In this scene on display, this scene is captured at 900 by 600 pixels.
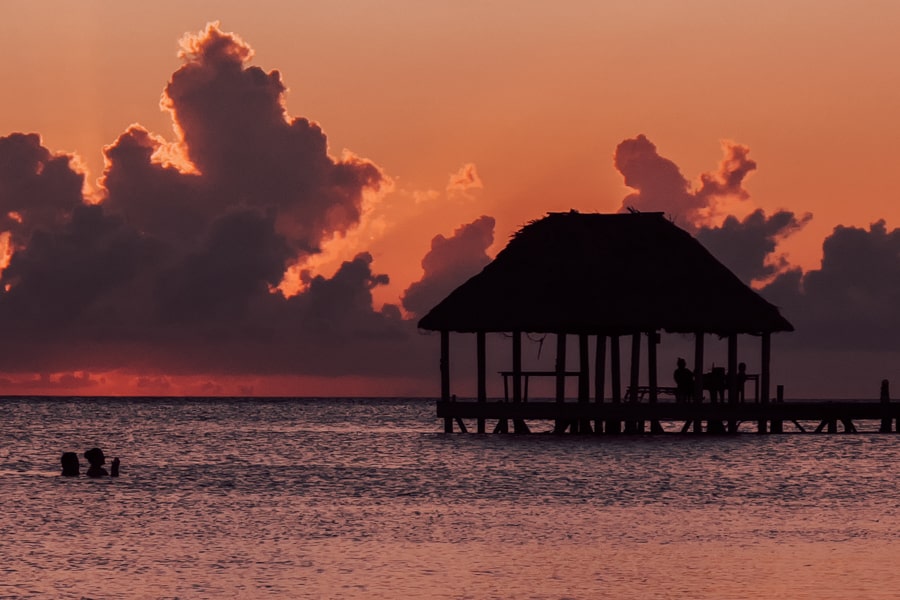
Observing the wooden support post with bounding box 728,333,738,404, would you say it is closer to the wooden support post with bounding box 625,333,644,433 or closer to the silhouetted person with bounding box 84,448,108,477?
the wooden support post with bounding box 625,333,644,433

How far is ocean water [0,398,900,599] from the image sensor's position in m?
24.2

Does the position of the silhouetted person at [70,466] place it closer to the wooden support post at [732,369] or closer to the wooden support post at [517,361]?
the wooden support post at [517,361]

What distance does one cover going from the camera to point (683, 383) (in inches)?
2281

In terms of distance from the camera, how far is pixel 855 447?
6100 centimetres

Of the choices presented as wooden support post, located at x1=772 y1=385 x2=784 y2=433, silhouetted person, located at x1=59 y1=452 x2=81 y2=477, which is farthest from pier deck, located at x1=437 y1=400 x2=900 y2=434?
silhouetted person, located at x1=59 y1=452 x2=81 y2=477

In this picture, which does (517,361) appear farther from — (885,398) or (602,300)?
(885,398)

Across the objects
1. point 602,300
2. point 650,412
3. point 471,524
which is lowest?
point 471,524

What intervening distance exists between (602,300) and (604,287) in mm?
738

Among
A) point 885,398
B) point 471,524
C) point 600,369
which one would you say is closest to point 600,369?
point 600,369

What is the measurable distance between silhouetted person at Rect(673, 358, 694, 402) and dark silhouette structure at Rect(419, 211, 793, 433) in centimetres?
32

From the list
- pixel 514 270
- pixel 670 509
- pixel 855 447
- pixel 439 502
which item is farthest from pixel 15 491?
pixel 855 447

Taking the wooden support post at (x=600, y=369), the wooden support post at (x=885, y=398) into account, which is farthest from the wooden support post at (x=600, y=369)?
the wooden support post at (x=885, y=398)

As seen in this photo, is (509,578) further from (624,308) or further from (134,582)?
(624,308)

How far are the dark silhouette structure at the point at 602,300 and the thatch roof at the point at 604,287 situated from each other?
0.03 m
